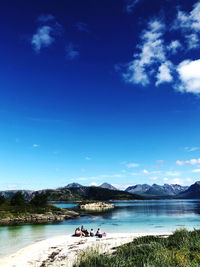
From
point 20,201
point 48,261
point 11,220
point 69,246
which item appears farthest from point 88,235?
point 20,201

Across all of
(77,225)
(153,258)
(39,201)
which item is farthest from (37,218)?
(153,258)

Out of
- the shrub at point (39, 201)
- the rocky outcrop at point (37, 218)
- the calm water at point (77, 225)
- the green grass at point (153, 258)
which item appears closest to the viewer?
the green grass at point (153, 258)

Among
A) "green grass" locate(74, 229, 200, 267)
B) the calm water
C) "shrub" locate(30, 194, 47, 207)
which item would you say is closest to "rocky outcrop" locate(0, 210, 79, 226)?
the calm water

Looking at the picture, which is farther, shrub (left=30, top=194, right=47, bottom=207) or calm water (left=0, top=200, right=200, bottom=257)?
shrub (left=30, top=194, right=47, bottom=207)

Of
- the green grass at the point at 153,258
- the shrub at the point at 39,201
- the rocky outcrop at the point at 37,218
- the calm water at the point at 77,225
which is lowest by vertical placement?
the rocky outcrop at the point at 37,218

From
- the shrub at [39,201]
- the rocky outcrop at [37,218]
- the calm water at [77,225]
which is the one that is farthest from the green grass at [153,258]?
the shrub at [39,201]

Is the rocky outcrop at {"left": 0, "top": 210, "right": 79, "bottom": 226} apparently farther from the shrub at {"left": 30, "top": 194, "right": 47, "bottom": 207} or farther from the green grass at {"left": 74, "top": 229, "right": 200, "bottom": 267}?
the green grass at {"left": 74, "top": 229, "right": 200, "bottom": 267}

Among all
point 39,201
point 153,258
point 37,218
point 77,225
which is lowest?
point 37,218

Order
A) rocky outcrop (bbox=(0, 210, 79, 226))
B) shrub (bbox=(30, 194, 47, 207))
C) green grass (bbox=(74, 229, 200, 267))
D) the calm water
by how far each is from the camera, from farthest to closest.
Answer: shrub (bbox=(30, 194, 47, 207))
rocky outcrop (bbox=(0, 210, 79, 226))
the calm water
green grass (bbox=(74, 229, 200, 267))

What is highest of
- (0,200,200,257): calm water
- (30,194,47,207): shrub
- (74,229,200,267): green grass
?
(74,229,200,267): green grass

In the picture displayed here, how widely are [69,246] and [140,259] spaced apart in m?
15.7

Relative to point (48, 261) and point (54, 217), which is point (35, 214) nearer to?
point (54, 217)

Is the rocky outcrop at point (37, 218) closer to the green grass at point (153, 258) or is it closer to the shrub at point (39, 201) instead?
the shrub at point (39, 201)

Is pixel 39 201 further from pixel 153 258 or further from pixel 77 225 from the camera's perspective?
pixel 153 258
